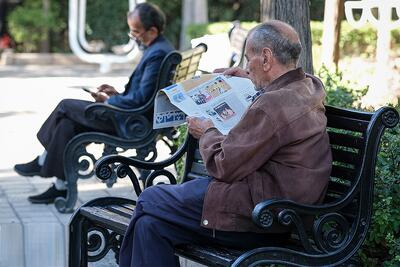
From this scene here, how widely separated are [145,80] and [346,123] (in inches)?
104

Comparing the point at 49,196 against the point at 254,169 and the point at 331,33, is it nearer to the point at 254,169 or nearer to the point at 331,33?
the point at 254,169

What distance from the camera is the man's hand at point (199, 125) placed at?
3734 millimetres

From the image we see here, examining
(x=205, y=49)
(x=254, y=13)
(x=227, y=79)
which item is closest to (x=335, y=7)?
(x=205, y=49)

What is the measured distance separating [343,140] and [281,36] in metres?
0.53

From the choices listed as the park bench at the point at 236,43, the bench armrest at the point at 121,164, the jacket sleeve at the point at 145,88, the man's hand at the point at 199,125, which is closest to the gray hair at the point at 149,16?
the jacket sleeve at the point at 145,88

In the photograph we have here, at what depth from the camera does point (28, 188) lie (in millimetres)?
7121

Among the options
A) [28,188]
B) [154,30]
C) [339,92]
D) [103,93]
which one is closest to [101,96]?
[103,93]

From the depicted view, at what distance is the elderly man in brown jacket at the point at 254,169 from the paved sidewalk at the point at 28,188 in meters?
1.61

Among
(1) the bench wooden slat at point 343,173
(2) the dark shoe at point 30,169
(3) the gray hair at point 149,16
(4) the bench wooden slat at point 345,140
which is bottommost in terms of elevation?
(2) the dark shoe at point 30,169

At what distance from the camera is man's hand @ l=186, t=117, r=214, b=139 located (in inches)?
147

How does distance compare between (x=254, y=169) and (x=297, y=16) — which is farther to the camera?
(x=297, y=16)

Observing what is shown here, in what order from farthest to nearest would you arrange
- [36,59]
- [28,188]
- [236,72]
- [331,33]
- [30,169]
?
1. [36,59]
2. [331,33]
3. [28,188]
4. [30,169]
5. [236,72]

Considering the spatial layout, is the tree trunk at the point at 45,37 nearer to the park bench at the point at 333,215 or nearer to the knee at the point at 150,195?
the park bench at the point at 333,215

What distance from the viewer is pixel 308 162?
11.4 feet
